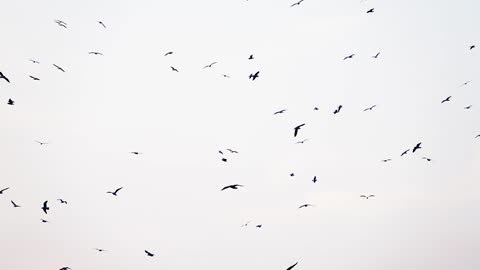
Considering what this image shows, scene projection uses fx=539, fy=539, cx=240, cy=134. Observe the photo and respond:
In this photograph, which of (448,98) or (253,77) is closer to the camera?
(253,77)

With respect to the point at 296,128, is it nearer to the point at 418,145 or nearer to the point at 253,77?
the point at 253,77

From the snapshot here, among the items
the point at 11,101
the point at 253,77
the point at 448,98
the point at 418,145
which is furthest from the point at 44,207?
the point at 448,98

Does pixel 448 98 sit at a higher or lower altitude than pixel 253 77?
higher

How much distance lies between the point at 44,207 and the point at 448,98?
78.7 ft

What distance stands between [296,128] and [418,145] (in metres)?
7.24

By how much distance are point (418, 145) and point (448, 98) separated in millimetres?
4766

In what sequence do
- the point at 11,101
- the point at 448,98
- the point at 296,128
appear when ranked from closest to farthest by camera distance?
the point at 11,101
the point at 296,128
the point at 448,98

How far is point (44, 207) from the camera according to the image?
89.4 ft

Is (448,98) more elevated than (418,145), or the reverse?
(448,98)

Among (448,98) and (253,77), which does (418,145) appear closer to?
(448,98)

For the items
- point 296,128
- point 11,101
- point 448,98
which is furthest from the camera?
point 448,98

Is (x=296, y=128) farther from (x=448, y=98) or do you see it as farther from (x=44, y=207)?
(x=44, y=207)

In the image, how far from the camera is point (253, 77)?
2611 cm

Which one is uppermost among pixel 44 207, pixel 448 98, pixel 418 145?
pixel 448 98
